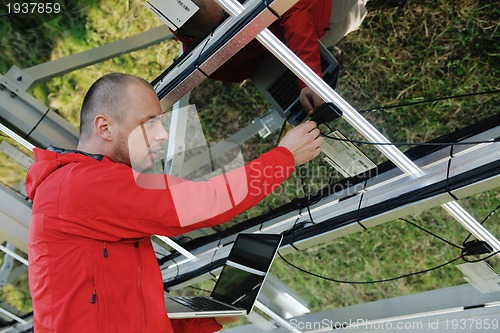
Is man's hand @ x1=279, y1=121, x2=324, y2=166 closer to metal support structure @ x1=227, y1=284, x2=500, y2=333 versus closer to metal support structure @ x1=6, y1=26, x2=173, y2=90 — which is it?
metal support structure @ x1=227, y1=284, x2=500, y2=333

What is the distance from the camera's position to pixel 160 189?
1914 mm

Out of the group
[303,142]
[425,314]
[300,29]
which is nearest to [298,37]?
[300,29]

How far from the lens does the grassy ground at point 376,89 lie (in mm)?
3631

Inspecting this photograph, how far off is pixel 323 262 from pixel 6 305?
67.3 inches

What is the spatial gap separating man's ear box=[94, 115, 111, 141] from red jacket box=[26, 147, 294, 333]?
0.08m

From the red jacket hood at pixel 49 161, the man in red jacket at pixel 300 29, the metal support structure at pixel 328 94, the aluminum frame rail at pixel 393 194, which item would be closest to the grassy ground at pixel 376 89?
the man in red jacket at pixel 300 29

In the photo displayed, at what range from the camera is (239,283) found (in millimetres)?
2602

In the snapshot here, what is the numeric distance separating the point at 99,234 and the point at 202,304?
A: 0.73 metres

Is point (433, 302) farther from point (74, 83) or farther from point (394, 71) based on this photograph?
point (74, 83)

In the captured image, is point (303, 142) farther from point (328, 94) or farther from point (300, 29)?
point (300, 29)

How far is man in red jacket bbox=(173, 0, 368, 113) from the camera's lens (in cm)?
Result: 243

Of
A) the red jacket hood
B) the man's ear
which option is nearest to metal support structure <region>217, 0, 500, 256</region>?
the man's ear

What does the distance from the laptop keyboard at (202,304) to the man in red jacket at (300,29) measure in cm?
72

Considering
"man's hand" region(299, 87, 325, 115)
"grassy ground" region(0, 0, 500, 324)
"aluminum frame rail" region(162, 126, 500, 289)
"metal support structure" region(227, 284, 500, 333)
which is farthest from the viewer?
"grassy ground" region(0, 0, 500, 324)
